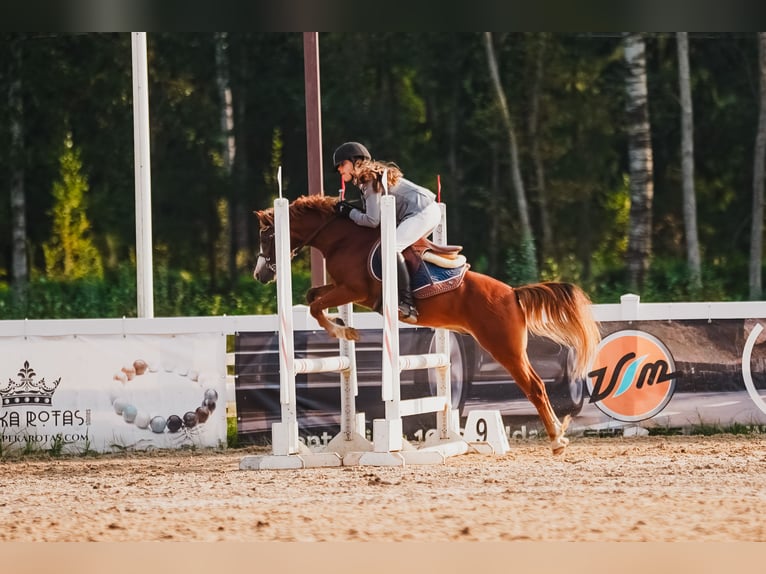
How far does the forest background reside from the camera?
22.4m

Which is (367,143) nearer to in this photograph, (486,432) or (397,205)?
(486,432)

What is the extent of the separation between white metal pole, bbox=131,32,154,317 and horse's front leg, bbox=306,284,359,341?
3.38 m

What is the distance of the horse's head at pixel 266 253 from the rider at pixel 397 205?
0.47m

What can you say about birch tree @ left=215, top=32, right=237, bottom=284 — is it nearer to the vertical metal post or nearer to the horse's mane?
the vertical metal post

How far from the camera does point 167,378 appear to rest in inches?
373

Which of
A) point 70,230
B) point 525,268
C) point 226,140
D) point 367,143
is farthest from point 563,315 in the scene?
point 70,230

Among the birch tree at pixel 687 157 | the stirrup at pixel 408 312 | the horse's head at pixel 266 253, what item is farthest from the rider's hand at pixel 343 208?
the birch tree at pixel 687 157

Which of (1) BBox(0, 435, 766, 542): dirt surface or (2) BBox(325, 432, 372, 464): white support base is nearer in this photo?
(1) BBox(0, 435, 766, 542): dirt surface

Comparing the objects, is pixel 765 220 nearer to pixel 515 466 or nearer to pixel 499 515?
pixel 515 466

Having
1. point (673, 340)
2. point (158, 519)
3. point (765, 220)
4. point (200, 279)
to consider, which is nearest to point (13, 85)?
point (200, 279)

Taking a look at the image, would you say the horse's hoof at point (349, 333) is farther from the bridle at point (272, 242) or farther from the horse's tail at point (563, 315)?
the horse's tail at point (563, 315)

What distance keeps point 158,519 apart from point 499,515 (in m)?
1.60

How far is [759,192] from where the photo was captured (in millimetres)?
20797

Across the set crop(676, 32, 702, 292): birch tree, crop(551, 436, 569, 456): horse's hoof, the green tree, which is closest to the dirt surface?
crop(551, 436, 569, 456): horse's hoof
